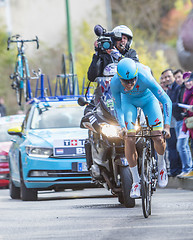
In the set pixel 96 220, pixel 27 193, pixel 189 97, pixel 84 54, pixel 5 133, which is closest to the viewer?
pixel 96 220

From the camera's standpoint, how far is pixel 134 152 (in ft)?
37.0

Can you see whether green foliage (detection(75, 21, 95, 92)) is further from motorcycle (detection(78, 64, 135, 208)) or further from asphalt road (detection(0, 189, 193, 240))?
motorcycle (detection(78, 64, 135, 208))

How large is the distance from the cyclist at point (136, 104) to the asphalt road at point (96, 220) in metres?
0.58

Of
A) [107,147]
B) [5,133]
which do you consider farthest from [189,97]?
[5,133]

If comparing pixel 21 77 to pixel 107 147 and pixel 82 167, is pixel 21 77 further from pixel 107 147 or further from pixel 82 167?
pixel 107 147

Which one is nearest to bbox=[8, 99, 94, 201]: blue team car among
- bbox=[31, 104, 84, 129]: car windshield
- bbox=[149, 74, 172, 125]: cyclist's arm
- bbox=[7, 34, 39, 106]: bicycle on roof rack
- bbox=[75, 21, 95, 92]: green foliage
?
bbox=[31, 104, 84, 129]: car windshield

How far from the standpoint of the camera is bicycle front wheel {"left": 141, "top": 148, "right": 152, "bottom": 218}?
416 inches

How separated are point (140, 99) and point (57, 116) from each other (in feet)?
15.5

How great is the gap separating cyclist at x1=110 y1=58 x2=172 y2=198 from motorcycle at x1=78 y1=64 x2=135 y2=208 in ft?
2.29

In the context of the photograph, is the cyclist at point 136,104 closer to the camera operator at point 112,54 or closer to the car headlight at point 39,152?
the camera operator at point 112,54

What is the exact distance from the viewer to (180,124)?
17.2 m

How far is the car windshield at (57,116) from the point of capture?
51.6ft

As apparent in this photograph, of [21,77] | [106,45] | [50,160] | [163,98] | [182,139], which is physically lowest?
[182,139]

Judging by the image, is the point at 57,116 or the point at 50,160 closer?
the point at 50,160
